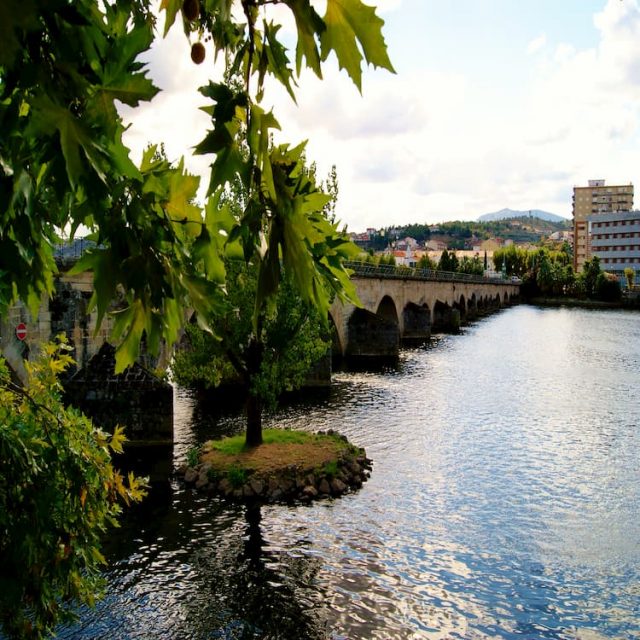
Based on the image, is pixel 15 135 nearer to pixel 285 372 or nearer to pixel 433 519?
pixel 433 519

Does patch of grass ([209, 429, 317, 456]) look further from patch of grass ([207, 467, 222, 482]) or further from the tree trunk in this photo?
patch of grass ([207, 467, 222, 482])

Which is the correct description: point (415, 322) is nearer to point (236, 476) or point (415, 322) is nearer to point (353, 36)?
point (236, 476)

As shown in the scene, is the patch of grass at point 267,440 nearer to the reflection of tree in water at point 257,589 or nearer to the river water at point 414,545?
the river water at point 414,545

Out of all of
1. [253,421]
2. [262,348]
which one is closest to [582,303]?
[262,348]

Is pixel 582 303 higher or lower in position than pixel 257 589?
higher

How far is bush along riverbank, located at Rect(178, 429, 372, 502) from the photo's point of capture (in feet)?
64.2

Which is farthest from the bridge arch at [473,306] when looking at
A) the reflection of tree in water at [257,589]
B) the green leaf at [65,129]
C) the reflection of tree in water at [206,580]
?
the green leaf at [65,129]

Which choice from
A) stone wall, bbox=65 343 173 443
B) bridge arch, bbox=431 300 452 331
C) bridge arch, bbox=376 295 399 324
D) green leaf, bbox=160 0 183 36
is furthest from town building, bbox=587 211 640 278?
green leaf, bbox=160 0 183 36

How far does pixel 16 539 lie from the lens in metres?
4.51

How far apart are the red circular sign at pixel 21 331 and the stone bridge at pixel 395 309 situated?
10.3 meters

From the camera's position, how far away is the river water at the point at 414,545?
42.9ft

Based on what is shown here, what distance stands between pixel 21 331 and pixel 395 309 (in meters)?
43.7

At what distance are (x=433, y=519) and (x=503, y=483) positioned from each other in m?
3.91

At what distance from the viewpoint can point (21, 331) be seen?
20.0m
